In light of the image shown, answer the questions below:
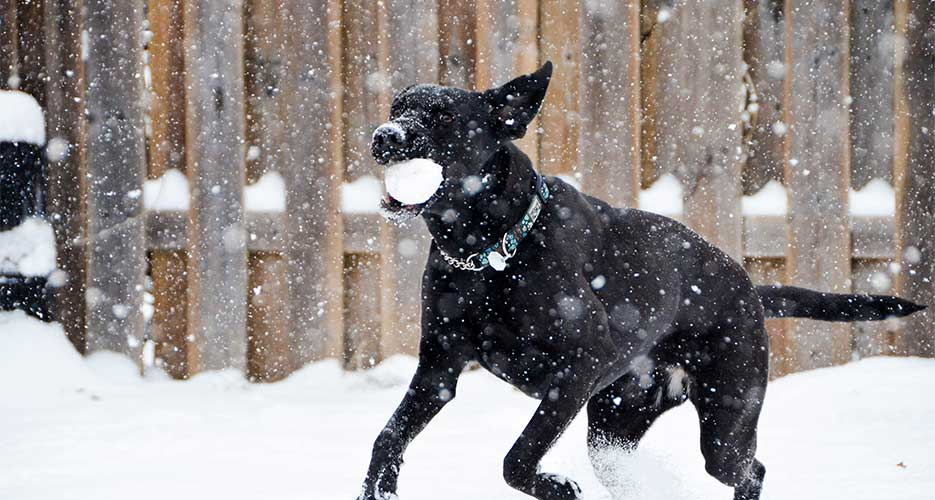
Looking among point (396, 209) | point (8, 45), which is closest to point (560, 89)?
point (396, 209)

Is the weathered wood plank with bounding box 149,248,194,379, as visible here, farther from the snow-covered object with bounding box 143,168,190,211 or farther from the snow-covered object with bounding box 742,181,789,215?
the snow-covered object with bounding box 742,181,789,215

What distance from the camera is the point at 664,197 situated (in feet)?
15.4

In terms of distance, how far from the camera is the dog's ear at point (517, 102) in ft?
9.64

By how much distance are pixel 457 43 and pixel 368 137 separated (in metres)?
0.58

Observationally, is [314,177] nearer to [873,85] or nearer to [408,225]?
[408,225]

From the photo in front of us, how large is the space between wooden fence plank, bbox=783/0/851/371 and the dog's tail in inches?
46.4

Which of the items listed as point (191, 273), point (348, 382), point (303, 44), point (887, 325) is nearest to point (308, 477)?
point (348, 382)

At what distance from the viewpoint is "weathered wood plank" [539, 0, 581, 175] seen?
183 inches

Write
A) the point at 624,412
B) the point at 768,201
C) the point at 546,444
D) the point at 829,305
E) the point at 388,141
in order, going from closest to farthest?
the point at 388,141, the point at 546,444, the point at 829,305, the point at 624,412, the point at 768,201

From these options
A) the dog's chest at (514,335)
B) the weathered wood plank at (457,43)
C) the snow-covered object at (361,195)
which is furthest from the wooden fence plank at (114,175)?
the dog's chest at (514,335)

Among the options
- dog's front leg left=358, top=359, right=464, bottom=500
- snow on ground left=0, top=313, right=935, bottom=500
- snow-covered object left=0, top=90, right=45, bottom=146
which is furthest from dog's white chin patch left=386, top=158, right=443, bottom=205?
snow-covered object left=0, top=90, right=45, bottom=146

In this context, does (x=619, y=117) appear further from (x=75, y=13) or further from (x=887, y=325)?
(x=75, y=13)

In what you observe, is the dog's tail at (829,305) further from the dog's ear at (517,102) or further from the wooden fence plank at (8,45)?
the wooden fence plank at (8,45)

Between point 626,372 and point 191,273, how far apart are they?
2.06 metres
